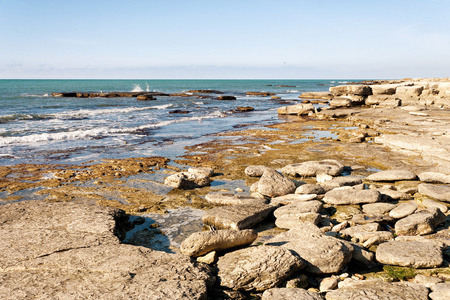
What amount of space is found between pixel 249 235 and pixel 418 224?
3.00 meters

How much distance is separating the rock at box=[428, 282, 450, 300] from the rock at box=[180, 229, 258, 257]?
255cm

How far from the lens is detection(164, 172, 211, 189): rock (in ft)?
28.1

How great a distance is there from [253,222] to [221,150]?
7244mm

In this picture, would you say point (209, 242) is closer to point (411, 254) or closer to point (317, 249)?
point (317, 249)

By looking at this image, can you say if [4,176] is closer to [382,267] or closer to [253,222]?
[253,222]

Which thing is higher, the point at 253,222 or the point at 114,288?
the point at 114,288

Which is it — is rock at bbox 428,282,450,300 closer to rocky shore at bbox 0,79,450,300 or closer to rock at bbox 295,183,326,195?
rocky shore at bbox 0,79,450,300

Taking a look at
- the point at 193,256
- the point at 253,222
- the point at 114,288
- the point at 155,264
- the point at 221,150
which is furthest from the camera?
the point at 221,150

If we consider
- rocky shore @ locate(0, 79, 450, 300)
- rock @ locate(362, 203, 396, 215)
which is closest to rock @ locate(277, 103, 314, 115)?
rocky shore @ locate(0, 79, 450, 300)

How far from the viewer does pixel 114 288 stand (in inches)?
143

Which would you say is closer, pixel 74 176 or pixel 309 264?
pixel 309 264

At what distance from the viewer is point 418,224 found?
5.74m

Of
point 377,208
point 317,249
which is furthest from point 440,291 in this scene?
point 377,208

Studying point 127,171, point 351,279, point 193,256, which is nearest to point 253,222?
point 193,256
